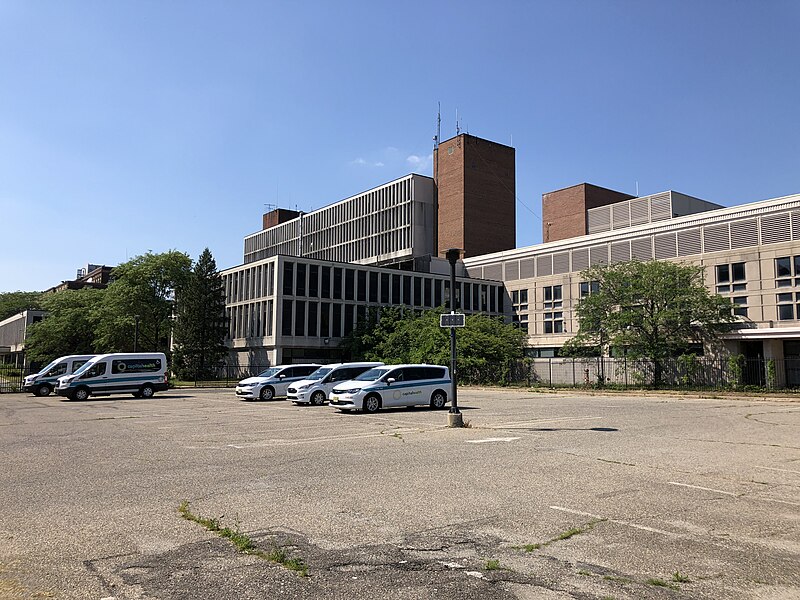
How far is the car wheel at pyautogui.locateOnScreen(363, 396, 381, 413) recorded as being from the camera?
2283cm

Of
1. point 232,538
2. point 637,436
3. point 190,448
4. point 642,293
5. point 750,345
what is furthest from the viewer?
point 750,345

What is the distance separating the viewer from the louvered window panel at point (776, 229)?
161 ft

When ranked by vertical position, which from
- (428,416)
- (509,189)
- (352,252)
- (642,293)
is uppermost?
(509,189)

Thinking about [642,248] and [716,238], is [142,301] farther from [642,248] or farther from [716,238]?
[716,238]

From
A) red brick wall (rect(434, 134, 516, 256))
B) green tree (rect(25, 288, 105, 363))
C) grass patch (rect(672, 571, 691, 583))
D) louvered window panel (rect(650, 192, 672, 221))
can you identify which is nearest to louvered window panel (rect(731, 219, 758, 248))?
louvered window panel (rect(650, 192, 672, 221))

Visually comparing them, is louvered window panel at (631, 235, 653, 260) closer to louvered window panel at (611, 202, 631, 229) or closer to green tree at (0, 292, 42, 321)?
louvered window panel at (611, 202, 631, 229)

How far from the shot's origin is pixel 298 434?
16047 millimetres

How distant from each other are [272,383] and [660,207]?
2039 inches

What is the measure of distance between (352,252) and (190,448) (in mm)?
82570

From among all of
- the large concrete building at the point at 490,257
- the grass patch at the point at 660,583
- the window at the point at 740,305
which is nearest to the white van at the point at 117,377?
the large concrete building at the point at 490,257

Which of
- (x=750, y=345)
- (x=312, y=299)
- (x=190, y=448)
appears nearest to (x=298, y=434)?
(x=190, y=448)

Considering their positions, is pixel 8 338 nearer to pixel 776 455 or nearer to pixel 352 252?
pixel 352 252

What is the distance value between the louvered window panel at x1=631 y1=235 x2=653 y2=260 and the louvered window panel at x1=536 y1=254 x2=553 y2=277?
9501mm

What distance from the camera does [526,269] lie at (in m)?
Result: 71.8
